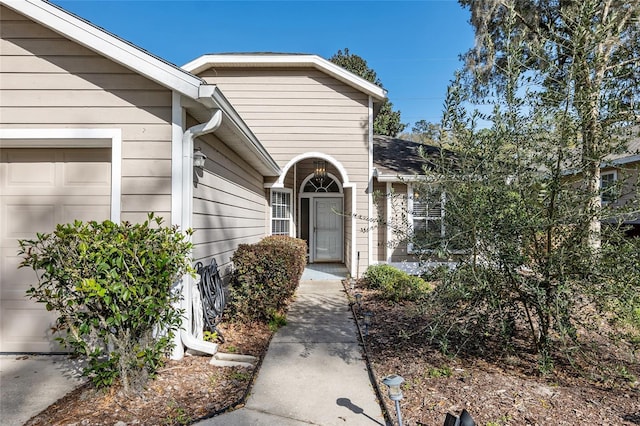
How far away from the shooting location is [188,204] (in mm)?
3615

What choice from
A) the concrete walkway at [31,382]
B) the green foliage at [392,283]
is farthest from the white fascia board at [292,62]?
the concrete walkway at [31,382]

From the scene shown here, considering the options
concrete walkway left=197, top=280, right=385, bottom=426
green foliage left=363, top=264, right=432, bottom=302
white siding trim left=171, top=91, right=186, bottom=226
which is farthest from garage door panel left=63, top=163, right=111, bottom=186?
green foliage left=363, top=264, right=432, bottom=302

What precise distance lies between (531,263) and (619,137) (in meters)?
1.37

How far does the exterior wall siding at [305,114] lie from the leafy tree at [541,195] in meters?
5.25

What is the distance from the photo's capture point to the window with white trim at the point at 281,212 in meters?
9.15

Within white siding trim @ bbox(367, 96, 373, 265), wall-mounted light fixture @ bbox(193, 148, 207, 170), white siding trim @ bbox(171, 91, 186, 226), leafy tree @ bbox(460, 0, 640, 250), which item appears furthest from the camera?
white siding trim @ bbox(367, 96, 373, 265)

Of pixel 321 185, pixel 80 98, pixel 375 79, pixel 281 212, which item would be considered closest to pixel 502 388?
pixel 80 98

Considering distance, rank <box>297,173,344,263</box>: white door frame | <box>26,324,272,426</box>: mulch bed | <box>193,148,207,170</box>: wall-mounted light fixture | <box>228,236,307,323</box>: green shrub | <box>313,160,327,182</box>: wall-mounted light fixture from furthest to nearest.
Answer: <box>297,173,344,263</box>: white door frame < <box>313,160,327,182</box>: wall-mounted light fixture < <box>228,236,307,323</box>: green shrub < <box>193,148,207,170</box>: wall-mounted light fixture < <box>26,324,272,426</box>: mulch bed

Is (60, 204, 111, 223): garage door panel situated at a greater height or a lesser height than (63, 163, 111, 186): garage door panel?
lesser

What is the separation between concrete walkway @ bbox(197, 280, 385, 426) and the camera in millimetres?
2652

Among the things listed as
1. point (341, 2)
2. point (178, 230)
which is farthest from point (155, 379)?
point (341, 2)

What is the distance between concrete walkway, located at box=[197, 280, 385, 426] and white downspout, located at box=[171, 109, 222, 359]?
2.59 ft

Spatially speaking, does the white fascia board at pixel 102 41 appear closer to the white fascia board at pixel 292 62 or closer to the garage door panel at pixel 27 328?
the garage door panel at pixel 27 328

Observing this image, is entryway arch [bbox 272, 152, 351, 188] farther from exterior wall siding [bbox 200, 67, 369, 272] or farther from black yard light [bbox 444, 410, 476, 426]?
black yard light [bbox 444, 410, 476, 426]
